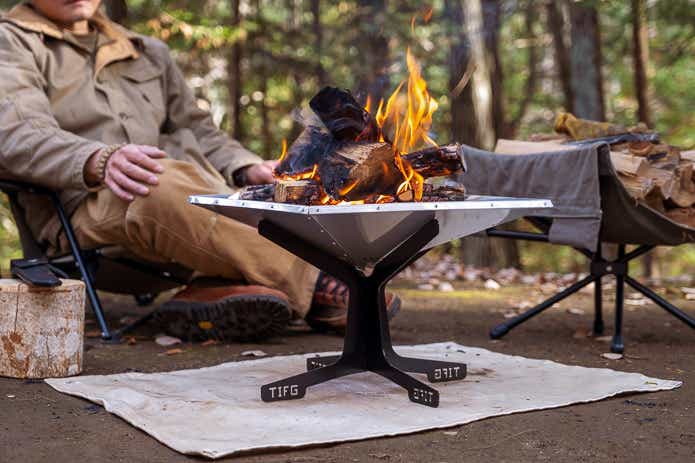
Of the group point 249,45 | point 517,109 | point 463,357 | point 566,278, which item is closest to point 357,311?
point 463,357

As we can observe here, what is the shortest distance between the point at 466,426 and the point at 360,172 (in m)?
0.70

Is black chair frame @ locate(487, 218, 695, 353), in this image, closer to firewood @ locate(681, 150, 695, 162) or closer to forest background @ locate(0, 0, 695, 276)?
firewood @ locate(681, 150, 695, 162)

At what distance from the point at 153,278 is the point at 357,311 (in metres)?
1.65

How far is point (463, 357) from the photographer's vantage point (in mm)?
3055

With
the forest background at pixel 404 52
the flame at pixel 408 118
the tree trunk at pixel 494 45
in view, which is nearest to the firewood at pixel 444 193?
the flame at pixel 408 118

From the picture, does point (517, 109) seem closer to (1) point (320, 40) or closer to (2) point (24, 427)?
(1) point (320, 40)

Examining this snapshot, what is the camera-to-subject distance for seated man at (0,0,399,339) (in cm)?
317

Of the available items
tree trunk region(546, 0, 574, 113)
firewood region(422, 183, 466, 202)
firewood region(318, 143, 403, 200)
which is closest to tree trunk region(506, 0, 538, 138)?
tree trunk region(546, 0, 574, 113)

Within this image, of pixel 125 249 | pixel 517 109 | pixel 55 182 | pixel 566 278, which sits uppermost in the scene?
pixel 517 109

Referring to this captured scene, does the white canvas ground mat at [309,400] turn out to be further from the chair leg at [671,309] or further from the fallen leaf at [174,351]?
the chair leg at [671,309]

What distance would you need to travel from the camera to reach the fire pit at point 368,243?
216 cm

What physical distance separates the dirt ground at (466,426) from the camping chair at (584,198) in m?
0.24

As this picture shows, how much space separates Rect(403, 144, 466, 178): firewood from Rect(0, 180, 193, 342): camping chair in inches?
60.2

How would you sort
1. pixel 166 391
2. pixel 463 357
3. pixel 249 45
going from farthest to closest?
pixel 249 45 → pixel 463 357 → pixel 166 391
